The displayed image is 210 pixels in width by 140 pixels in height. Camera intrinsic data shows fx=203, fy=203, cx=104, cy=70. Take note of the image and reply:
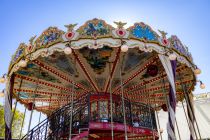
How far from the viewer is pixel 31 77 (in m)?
10.1

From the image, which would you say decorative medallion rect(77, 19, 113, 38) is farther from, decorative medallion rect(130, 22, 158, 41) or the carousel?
decorative medallion rect(130, 22, 158, 41)

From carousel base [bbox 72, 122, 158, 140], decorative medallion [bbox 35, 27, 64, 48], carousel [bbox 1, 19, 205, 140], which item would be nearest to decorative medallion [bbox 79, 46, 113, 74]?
carousel [bbox 1, 19, 205, 140]

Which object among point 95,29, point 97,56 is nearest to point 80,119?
point 97,56

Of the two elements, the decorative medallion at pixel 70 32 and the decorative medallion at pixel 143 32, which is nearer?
the decorative medallion at pixel 70 32

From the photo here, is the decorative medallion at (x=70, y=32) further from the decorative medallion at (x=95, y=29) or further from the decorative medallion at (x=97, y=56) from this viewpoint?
the decorative medallion at (x=97, y=56)

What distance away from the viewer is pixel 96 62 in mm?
8930

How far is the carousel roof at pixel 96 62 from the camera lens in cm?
678

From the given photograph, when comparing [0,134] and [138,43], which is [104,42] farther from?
[0,134]

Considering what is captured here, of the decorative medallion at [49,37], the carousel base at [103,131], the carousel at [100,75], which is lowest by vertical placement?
the carousel base at [103,131]

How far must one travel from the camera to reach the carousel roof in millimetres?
6777

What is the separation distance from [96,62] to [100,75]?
1.28 meters

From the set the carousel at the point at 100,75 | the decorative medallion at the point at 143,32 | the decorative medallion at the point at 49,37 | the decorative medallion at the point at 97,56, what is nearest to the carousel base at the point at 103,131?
the carousel at the point at 100,75

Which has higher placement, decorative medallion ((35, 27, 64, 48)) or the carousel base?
decorative medallion ((35, 27, 64, 48))

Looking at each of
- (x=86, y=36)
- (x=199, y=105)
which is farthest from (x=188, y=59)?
(x=199, y=105)
